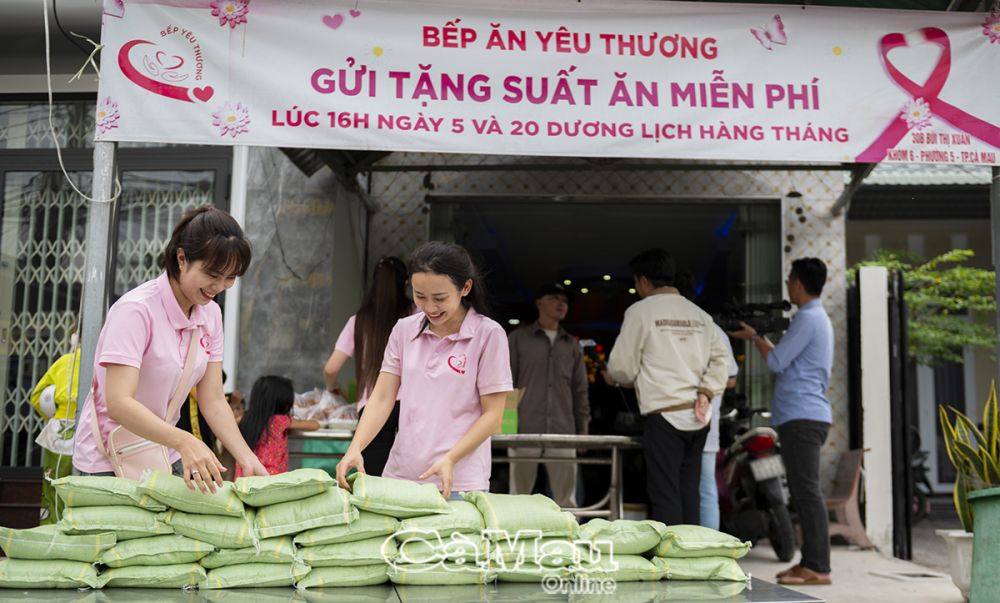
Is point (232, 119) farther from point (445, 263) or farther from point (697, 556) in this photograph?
point (697, 556)

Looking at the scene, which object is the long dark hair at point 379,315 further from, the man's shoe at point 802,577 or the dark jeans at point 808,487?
the man's shoe at point 802,577

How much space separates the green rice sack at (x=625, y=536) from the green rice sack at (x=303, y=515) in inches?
24.1

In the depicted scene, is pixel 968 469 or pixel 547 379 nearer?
pixel 968 469

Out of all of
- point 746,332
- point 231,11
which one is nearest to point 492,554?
point 231,11

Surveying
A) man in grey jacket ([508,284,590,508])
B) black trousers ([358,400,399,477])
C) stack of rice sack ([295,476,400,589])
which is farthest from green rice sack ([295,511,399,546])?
man in grey jacket ([508,284,590,508])

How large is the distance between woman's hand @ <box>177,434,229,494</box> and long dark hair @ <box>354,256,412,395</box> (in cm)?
227

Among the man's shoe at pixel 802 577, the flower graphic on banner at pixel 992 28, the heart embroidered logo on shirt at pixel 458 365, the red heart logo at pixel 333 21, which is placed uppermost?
the flower graphic on banner at pixel 992 28

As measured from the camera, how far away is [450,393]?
310 centimetres

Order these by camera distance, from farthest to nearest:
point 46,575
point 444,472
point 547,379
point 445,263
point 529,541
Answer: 1. point 547,379
2. point 445,263
3. point 444,472
4. point 529,541
5. point 46,575

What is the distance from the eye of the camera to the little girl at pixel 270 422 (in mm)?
5027

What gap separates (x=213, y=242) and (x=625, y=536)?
1.34m

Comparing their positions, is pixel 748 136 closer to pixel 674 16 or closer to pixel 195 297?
pixel 674 16

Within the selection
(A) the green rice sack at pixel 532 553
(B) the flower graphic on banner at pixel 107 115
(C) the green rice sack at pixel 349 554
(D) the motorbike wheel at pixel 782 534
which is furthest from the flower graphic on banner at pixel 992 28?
(B) the flower graphic on banner at pixel 107 115

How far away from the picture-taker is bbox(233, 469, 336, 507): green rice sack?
2.29 metres
